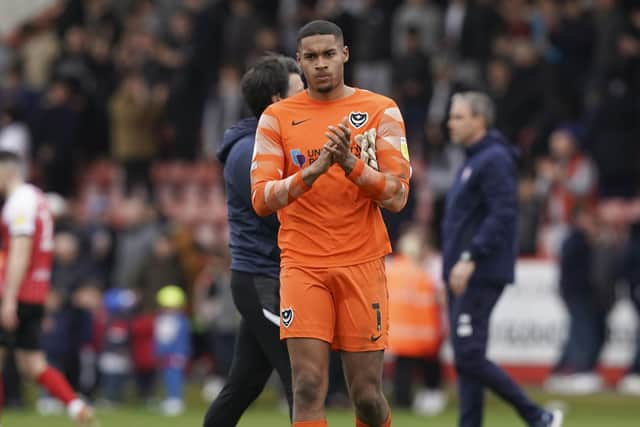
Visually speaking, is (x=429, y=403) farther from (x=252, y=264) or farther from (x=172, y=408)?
(x=252, y=264)

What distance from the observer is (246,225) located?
31.1 feet

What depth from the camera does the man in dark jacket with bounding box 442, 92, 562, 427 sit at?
11492 mm

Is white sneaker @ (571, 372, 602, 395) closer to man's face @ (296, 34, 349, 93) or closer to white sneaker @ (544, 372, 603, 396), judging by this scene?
white sneaker @ (544, 372, 603, 396)

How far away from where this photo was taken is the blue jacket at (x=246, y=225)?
9398mm

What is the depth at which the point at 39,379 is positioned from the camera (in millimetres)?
14117

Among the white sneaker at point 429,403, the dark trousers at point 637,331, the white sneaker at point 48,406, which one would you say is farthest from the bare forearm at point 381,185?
the dark trousers at point 637,331

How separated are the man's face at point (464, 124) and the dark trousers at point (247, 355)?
3.06 m

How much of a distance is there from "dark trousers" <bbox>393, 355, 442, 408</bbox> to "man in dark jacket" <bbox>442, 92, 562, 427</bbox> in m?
6.08

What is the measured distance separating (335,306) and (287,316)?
27 cm

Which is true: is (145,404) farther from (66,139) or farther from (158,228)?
(66,139)

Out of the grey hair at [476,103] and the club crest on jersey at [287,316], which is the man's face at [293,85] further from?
the grey hair at [476,103]

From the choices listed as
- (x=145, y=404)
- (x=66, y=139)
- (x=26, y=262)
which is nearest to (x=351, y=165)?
(x=26, y=262)

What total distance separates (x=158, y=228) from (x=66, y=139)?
3.54 meters

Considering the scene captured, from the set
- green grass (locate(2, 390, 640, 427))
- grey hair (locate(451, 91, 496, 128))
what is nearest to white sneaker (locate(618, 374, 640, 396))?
green grass (locate(2, 390, 640, 427))
